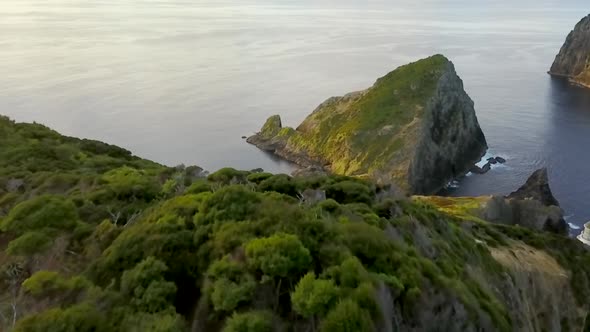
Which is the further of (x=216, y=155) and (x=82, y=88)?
(x=82, y=88)

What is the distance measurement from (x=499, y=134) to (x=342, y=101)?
36.7m

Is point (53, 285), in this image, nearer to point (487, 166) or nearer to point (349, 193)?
point (349, 193)

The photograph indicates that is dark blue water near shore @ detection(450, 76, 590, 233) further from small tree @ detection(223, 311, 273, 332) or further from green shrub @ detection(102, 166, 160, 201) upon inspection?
small tree @ detection(223, 311, 273, 332)

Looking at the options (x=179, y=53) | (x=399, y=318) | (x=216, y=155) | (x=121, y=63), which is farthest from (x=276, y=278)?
(x=179, y=53)

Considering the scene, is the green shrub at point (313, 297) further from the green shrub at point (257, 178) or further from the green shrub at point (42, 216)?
the green shrub at point (257, 178)

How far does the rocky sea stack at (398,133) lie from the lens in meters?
106

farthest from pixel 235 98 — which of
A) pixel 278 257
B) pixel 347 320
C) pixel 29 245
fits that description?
pixel 347 320

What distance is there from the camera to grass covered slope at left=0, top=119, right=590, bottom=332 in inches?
780

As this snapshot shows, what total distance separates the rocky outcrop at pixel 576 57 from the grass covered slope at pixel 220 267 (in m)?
169

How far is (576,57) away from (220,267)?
638 feet

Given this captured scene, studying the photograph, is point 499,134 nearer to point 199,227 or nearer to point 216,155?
point 216,155

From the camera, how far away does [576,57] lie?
186125mm

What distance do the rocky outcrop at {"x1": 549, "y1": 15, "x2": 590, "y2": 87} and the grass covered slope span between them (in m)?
169

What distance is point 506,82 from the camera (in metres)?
167
